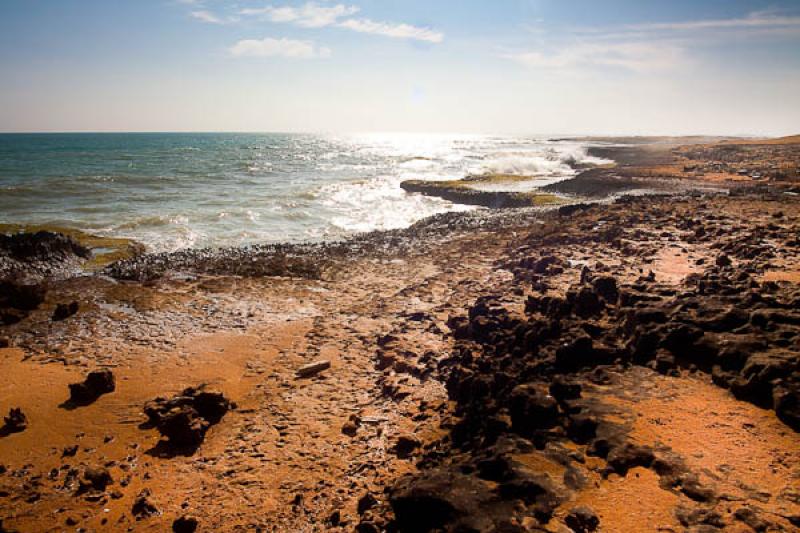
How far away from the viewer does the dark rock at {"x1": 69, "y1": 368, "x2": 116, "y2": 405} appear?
11773mm

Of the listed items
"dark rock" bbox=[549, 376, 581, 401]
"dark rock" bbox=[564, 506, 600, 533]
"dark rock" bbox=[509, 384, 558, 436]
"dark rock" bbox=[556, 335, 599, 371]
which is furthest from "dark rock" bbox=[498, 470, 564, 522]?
"dark rock" bbox=[556, 335, 599, 371]

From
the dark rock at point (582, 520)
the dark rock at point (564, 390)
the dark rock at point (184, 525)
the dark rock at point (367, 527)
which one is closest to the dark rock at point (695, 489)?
the dark rock at point (582, 520)

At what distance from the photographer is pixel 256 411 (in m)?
11.4

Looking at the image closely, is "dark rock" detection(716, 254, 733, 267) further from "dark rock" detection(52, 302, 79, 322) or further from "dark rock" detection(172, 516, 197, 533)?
"dark rock" detection(52, 302, 79, 322)

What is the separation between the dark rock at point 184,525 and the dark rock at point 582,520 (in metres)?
6.19

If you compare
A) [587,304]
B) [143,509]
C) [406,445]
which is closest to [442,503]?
[406,445]

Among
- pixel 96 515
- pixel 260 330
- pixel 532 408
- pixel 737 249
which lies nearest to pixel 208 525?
pixel 96 515

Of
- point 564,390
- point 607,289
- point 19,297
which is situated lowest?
point 19,297

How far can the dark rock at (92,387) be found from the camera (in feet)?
38.6

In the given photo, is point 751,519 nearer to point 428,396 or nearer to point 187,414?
point 428,396

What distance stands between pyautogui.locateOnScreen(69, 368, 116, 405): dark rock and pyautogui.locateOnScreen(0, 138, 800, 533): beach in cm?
7

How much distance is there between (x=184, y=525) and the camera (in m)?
7.78

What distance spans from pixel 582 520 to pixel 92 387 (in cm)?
1214

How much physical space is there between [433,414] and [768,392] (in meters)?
6.46
